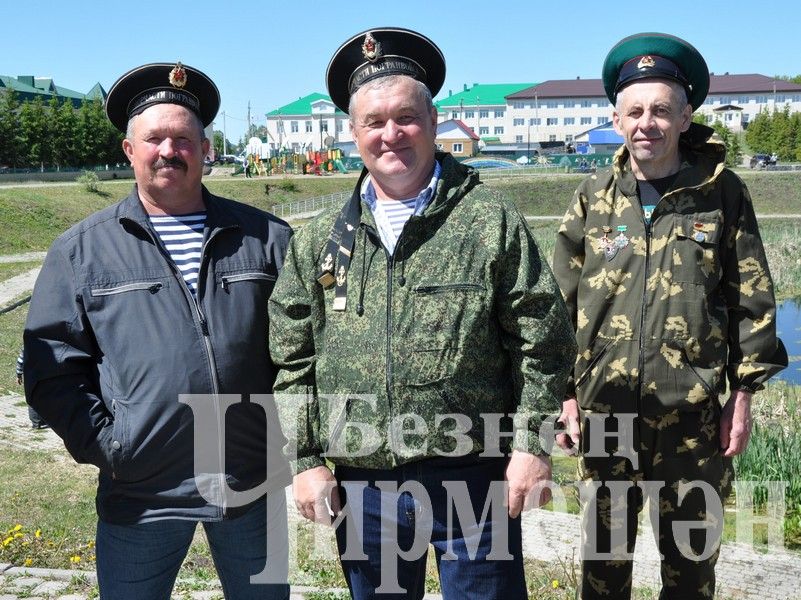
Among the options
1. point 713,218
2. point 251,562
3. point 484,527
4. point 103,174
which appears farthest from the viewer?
point 103,174

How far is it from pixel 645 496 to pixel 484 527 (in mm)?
1015

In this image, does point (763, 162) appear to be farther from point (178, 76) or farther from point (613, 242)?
point (178, 76)

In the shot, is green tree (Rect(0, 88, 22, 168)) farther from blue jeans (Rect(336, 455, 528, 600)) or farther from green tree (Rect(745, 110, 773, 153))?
green tree (Rect(745, 110, 773, 153))

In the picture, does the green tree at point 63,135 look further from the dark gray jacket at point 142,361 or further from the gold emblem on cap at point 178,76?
the dark gray jacket at point 142,361

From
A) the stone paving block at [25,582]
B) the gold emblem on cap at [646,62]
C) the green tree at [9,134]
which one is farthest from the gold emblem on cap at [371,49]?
the green tree at [9,134]

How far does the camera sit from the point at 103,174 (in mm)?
44125

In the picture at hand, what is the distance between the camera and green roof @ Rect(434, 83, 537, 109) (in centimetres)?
10300

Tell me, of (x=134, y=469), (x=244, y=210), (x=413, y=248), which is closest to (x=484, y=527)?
(x=413, y=248)

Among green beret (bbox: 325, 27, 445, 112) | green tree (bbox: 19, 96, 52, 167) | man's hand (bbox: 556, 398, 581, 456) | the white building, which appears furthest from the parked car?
green beret (bbox: 325, 27, 445, 112)

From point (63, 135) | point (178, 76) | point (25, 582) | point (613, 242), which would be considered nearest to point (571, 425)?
point (613, 242)

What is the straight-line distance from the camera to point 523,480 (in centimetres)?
252

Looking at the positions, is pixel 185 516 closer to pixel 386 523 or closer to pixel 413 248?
pixel 386 523

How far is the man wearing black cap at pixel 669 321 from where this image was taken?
3.13m

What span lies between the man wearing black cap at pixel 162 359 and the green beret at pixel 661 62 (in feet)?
4.94
